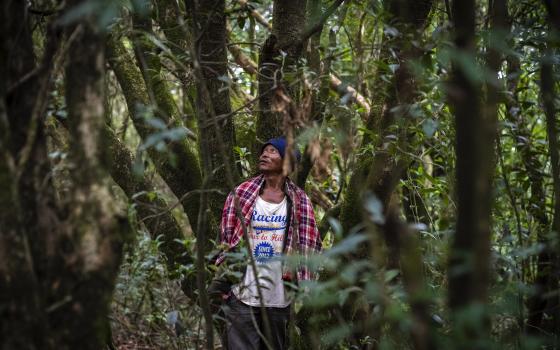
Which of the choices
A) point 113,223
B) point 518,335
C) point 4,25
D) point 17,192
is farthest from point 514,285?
point 4,25

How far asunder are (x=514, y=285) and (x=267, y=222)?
2.05 m

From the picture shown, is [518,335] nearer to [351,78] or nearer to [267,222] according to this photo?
[351,78]

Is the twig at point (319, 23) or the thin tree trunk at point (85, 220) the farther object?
the twig at point (319, 23)

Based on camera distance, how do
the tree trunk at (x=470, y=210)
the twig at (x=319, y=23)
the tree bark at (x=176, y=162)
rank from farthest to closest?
the tree bark at (x=176, y=162)
the twig at (x=319, y=23)
the tree trunk at (x=470, y=210)

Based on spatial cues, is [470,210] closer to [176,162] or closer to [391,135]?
[391,135]

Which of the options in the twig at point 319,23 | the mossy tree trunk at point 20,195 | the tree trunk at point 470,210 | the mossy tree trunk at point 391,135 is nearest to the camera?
the tree trunk at point 470,210

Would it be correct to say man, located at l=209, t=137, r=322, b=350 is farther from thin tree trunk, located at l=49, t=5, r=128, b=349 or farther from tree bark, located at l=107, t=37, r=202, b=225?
thin tree trunk, located at l=49, t=5, r=128, b=349

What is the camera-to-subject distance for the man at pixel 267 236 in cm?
392

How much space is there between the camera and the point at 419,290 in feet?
4.70

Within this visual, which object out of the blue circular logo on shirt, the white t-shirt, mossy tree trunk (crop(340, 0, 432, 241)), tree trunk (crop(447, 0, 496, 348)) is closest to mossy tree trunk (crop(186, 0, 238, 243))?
the white t-shirt

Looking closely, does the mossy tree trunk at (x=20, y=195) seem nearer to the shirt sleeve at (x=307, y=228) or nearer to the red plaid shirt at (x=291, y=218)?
the red plaid shirt at (x=291, y=218)

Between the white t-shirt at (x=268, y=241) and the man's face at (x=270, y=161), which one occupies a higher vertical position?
the man's face at (x=270, y=161)

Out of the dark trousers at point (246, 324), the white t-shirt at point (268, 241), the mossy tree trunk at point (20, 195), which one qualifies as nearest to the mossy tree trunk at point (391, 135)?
the white t-shirt at point (268, 241)

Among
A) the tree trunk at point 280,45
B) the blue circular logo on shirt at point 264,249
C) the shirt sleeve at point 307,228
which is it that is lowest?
the blue circular logo on shirt at point 264,249
